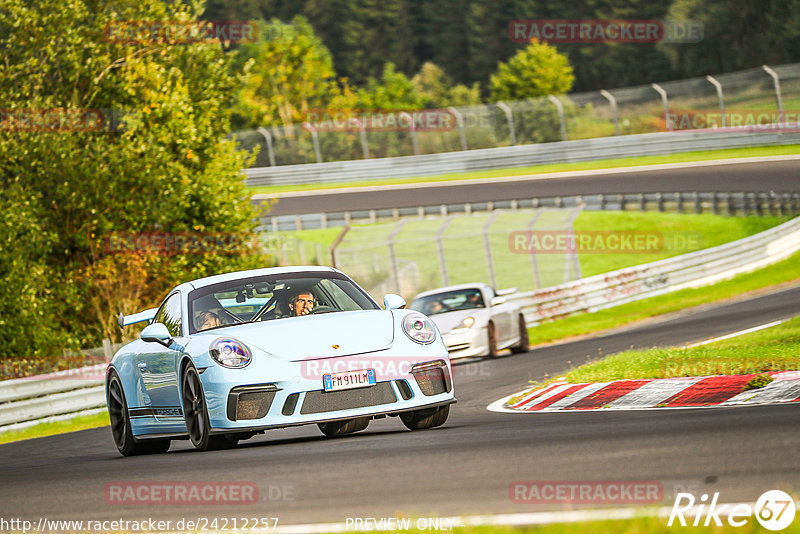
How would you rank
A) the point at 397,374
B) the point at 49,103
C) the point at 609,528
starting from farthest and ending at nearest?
1. the point at 49,103
2. the point at 397,374
3. the point at 609,528

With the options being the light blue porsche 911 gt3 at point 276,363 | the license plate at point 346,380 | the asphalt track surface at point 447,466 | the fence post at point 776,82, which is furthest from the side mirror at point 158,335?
the fence post at point 776,82

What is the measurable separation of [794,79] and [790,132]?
6.15 ft

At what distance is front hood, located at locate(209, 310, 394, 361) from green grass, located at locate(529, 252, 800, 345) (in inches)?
558

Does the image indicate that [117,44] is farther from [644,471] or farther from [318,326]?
[644,471]

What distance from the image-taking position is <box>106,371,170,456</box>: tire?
9.81 metres

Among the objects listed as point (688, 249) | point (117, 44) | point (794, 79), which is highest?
point (117, 44)

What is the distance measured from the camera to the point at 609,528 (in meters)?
4.30

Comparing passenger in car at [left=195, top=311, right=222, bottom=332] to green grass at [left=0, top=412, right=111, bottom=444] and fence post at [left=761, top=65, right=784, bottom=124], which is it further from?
fence post at [left=761, top=65, right=784, bottom=124]

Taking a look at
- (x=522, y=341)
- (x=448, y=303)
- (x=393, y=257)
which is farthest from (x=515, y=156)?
(x=522, y=341)

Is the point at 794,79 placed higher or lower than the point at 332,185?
higher

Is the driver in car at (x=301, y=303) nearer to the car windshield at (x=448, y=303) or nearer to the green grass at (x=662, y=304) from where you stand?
the car windshield at (x=448, y=303)

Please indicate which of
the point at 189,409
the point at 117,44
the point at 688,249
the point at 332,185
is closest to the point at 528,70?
the point at 332,185

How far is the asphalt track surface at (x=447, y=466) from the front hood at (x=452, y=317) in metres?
8.06

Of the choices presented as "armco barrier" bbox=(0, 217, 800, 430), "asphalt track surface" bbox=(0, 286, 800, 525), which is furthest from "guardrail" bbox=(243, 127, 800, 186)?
"asphalt track surface" bbox=(0, 286, 800, 525)
